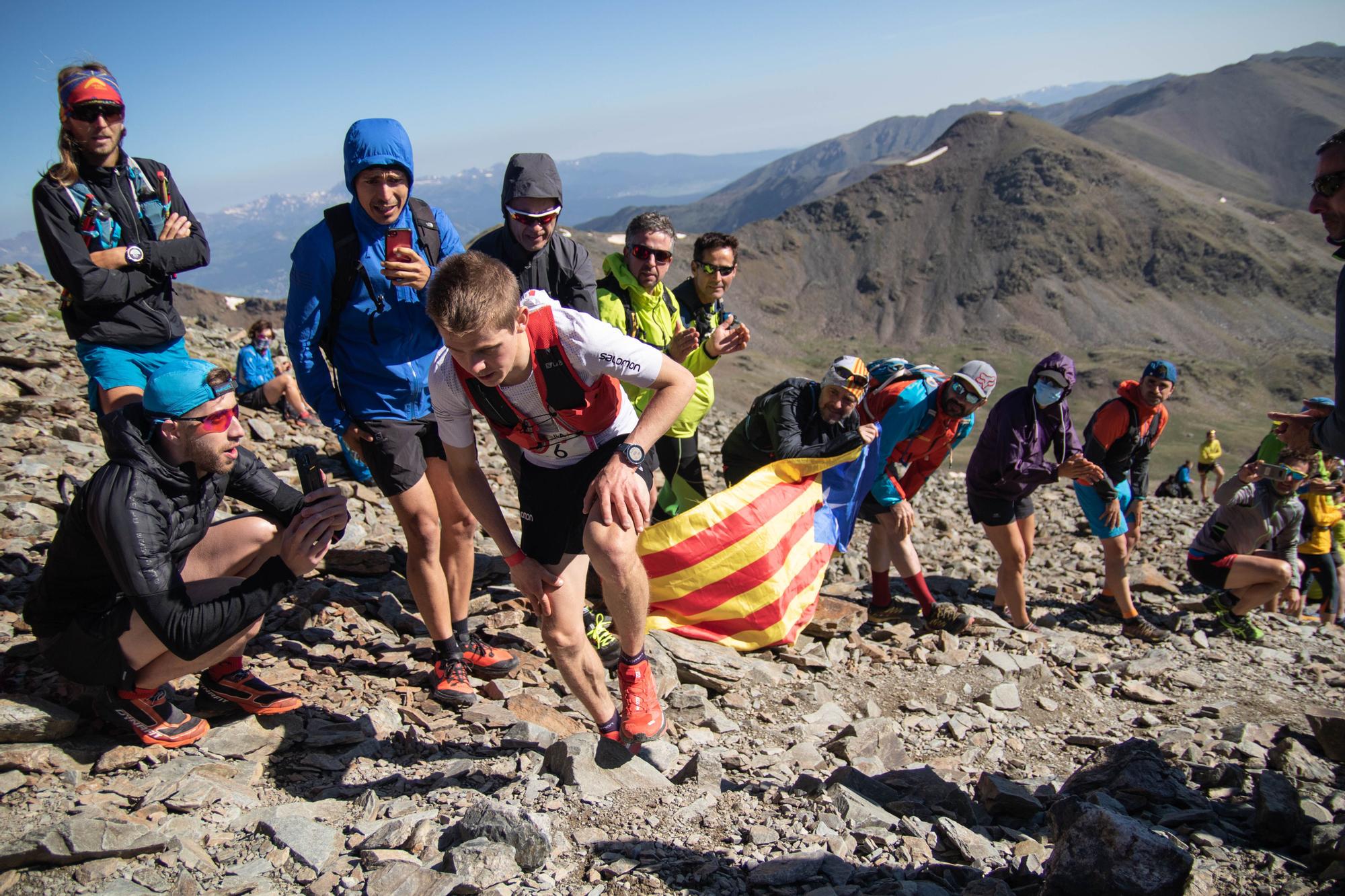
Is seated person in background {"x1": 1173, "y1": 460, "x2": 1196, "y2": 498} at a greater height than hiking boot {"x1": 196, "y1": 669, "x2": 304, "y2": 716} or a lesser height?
lesser

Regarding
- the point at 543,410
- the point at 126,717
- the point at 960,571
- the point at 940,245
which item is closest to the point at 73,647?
the point at 126,717

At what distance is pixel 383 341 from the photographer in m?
4.65

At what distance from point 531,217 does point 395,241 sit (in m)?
0.91

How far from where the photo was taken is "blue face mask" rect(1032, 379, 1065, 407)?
7.05 metres

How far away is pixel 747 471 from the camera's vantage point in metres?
7.02

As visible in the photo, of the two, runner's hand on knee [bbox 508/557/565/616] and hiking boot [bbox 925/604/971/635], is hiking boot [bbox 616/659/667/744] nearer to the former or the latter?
runner's hand on knee [bbox 508/557/565/616]

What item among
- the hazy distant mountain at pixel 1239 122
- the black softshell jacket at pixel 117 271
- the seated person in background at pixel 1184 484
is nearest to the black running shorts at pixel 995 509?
the black softshell jacket at pixel 117 271

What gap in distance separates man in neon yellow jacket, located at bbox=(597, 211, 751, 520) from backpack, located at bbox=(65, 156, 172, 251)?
9.75 feet

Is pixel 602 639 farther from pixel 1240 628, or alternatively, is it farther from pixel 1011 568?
pixel 1240 628

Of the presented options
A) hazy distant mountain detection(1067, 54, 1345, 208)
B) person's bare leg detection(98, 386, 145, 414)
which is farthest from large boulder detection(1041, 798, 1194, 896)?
hazy distant mountain detection(1067, 54, 1345, 208)

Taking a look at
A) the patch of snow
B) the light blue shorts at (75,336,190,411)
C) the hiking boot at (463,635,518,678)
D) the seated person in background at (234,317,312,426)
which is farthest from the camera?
the patch of snow

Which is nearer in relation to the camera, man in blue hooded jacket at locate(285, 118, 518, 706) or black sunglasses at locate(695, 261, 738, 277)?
man in blue hooded jacket at locate(285, 118, 518, 706)

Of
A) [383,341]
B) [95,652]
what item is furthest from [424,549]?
[95,652]

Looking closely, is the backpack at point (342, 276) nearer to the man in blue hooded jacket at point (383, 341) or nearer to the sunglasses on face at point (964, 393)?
the man in blue hooded jacket at point (383, 341)
